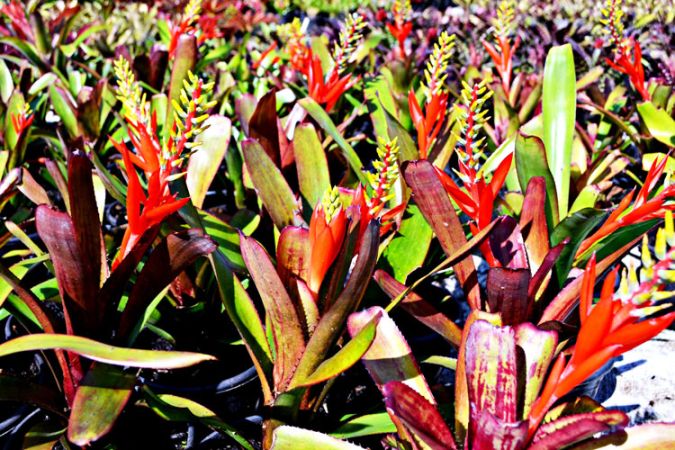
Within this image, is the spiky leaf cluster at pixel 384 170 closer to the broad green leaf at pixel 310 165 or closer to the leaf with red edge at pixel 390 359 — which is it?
the leaf with red edge at pixel 390 359

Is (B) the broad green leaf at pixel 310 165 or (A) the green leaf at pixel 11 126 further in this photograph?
(A) the green leaf at pixel 11 126

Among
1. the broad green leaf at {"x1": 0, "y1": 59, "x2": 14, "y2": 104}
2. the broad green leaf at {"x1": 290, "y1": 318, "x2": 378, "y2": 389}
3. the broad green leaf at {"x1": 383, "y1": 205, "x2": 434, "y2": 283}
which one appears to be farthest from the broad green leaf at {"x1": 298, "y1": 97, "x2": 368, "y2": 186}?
the broad green leaf at {"x1": 0, "y1": 59, "x2": 14, "y2": 104}

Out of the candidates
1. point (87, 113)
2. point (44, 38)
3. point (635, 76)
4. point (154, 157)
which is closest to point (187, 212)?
point (154, 157)

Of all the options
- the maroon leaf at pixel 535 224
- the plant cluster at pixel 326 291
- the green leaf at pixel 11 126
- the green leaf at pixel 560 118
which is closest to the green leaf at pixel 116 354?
the plant cluster at pixel 326 291

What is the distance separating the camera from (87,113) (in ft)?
6.62

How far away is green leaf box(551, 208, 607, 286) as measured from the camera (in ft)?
3.65

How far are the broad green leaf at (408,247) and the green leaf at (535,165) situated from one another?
22 centimetres

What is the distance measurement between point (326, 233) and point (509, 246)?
1.21ft

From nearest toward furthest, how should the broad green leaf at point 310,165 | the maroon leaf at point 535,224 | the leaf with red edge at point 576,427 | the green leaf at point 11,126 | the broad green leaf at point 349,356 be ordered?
the leaf with red edge at point 576,427
the broad green leaf at point 349,356
the maroon leaf at point 535,224
the broad green leaf at point 310,165
the green leaf at point 11,126

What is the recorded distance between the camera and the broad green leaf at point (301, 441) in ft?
3.01

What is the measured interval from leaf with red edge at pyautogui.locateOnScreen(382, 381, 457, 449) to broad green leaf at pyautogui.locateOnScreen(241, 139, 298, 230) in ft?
1.79

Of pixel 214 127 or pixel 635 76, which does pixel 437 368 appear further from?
pixel 635 76

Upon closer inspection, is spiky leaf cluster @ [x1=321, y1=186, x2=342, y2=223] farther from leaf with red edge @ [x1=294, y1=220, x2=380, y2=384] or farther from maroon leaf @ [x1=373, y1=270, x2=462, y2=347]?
maroon leaf @ [x1=373, y1=270, x2=462, y2=347]

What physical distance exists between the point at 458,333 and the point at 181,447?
61cm
